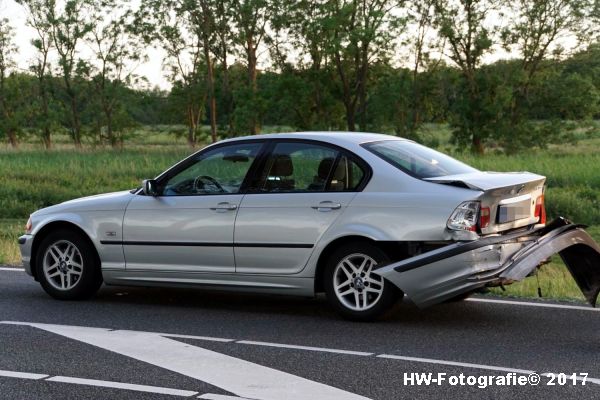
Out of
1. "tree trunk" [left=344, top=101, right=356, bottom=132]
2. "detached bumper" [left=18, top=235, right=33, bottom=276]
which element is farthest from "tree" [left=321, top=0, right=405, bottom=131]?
"detached bumper" [left=18, top=235, right=33, bottom=276]

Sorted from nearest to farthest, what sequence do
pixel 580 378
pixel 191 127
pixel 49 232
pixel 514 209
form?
pixel 580 378
pixel 514 209
pixel 49 232
pixel 191 127

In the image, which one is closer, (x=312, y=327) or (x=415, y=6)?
(x=312, y=327)

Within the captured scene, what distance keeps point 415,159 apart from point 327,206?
86cm

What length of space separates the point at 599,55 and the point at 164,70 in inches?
1073

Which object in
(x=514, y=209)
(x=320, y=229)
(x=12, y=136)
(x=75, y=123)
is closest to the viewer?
(x=514, y=209)

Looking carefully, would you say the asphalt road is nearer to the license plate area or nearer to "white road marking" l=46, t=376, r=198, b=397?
"white road marking" l=46, t=376, r=198, b=397

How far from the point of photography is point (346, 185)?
27.9 feet

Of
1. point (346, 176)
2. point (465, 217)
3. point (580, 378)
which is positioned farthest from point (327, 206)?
point (580, 378)

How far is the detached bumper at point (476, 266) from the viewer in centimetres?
771

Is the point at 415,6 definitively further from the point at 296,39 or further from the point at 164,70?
the point at 164,70

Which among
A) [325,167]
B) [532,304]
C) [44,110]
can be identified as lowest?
[532,304]

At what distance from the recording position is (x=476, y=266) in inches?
303

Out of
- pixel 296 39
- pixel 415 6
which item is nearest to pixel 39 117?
pixel 296 39

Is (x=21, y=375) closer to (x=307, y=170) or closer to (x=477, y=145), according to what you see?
(x=307, y=170)
